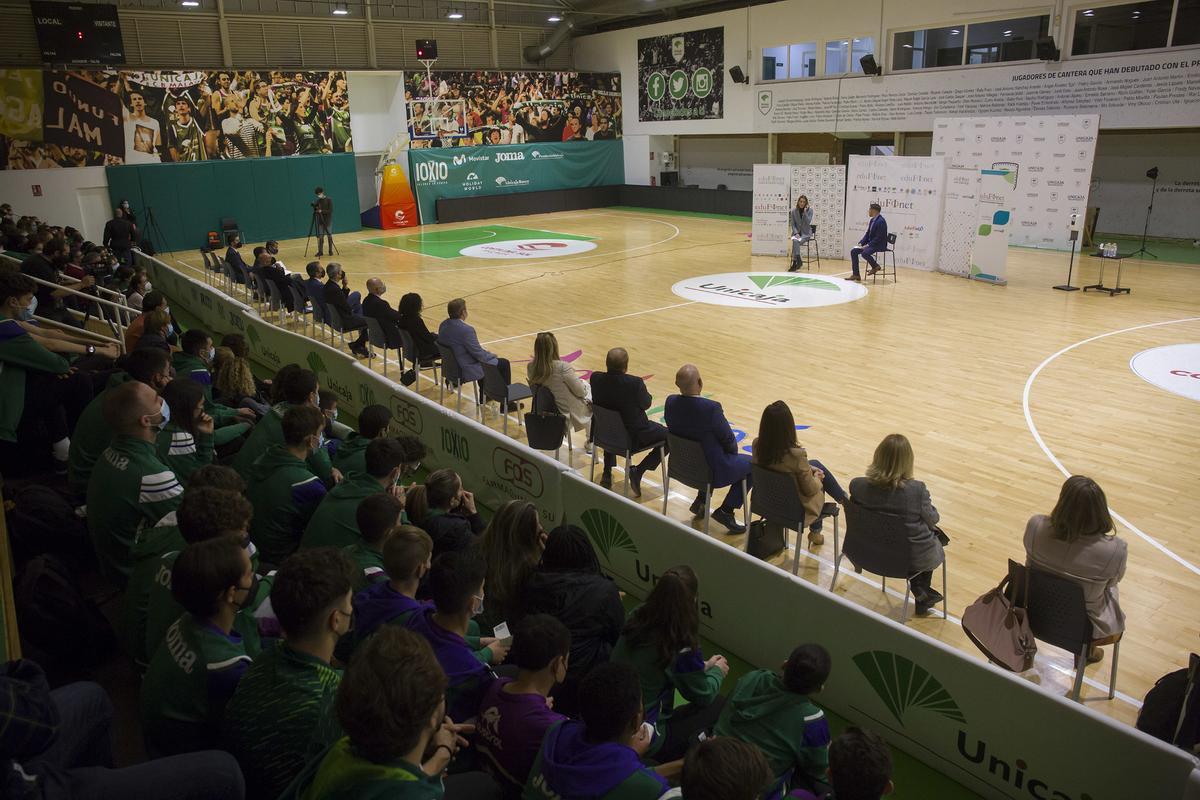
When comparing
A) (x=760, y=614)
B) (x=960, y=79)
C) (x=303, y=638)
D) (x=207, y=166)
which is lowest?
(x=760, y=614)

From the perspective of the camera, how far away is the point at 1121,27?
55.0ft

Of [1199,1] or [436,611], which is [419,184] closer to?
[1199,1]

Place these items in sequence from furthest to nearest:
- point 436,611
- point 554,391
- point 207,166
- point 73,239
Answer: point 207,166
point 73,239
point 554,391
point 436,611

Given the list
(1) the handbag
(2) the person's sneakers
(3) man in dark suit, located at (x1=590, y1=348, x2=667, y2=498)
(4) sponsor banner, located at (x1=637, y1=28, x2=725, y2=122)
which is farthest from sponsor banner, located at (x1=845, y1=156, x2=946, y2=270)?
(1) the handbag

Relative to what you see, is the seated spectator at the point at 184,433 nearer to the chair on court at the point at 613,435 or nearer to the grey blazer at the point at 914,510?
the chair on court at the point at 613,435

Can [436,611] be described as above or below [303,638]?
below

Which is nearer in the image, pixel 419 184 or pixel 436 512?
pixel 436 512

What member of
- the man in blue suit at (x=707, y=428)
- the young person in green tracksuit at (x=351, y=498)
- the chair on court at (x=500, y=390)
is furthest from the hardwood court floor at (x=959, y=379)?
the young person in green tracksuit at (x=351, y=498)

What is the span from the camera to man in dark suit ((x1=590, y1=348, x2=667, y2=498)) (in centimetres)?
624

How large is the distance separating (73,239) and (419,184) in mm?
11634

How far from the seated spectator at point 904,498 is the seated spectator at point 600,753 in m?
2.56

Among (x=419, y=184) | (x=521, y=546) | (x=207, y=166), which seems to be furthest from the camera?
(x=419, y=184)

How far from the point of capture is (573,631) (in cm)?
326

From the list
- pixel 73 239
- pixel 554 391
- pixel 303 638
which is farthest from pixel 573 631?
pixel 73 239
